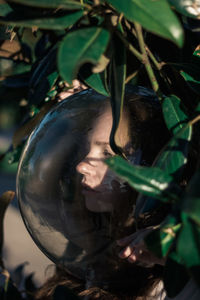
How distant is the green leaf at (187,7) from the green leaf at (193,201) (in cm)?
23

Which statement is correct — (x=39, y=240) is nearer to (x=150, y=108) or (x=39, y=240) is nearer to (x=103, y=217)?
(x=103, y=217)

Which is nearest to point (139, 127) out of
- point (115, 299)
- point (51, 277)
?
point (115, 299)

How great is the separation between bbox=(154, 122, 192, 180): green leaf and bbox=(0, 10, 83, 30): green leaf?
0.71 ft

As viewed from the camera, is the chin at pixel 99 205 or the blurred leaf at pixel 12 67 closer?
the chin at pixel 99 205

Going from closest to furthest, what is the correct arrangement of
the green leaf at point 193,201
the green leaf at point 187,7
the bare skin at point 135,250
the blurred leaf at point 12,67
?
the green leaf at point 193,201
the green leaf at point 187,7
the bare skin at point 135,250
the blurred leaf at point 12,67

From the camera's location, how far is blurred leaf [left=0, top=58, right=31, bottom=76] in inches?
41.6

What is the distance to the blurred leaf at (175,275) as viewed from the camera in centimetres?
58

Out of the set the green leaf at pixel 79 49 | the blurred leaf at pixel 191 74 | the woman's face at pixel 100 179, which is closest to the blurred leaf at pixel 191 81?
the blurred leaf at pixel 191 74

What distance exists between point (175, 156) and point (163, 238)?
12 centimetres

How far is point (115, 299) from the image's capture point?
0.92 metres

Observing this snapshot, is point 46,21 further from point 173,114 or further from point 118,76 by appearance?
point 173,114

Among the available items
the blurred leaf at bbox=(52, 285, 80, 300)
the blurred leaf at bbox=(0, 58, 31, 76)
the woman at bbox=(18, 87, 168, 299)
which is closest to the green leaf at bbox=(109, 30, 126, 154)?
the woman at bbox=(18, 87, 168, 299)

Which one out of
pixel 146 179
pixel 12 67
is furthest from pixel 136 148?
pixel 12 67

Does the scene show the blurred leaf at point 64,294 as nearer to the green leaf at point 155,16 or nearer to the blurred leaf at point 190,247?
the blurred leaf at point 190,247
